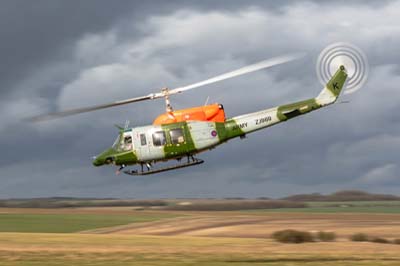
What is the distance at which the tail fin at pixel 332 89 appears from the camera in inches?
1708

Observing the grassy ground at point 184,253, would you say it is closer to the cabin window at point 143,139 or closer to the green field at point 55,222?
the cabin window at point 143,139

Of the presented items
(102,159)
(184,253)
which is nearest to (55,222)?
(184,253)

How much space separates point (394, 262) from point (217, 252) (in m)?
19.3

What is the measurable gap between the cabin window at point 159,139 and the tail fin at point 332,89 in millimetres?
9461

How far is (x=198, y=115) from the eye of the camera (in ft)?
141

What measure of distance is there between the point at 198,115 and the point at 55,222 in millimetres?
104820

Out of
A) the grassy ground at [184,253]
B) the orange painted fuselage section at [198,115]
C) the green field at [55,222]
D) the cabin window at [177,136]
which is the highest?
the green field at [55,222]

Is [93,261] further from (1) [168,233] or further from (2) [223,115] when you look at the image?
(1) [168,233]

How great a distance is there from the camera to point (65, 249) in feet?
252

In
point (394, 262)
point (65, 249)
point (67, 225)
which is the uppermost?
point (67, 225)

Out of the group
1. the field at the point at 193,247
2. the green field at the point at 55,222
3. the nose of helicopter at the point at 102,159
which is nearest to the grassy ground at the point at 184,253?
the field at the point at 193,247

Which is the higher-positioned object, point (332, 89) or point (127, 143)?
point (332, 89)

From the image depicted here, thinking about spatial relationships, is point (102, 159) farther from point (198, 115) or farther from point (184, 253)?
point (184, 253)

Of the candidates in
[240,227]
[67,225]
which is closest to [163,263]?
[240,227]
